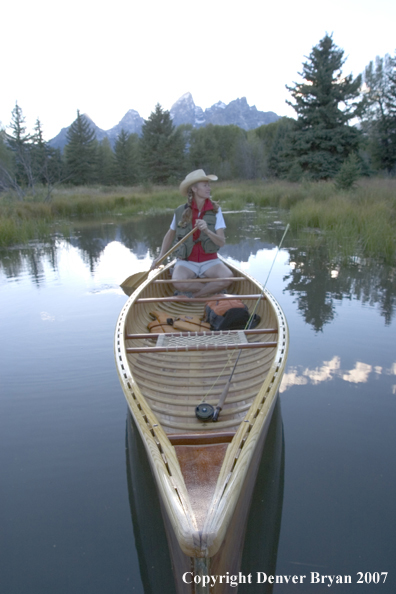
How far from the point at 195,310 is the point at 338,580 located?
316 cm

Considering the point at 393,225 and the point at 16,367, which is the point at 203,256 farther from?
the point at 393,225

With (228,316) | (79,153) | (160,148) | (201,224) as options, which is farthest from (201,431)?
(79,153)

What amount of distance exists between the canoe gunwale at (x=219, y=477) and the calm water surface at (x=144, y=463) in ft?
1.64

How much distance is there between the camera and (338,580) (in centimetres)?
174

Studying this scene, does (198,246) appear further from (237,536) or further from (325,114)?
(325,114)

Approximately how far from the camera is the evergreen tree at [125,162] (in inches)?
1512

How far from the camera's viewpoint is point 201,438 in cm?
198

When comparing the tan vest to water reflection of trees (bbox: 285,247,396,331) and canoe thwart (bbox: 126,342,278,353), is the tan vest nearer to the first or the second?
water reflection of trees (bbox: 285,247,396,331)

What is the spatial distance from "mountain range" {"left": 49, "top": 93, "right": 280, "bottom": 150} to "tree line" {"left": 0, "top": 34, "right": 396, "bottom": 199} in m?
101

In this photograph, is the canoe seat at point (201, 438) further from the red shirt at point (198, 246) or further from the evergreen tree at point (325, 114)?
the evergreen tree at point (325, 114)

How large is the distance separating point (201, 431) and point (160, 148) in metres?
34.8

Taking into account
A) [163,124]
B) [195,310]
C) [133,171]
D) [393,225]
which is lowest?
[195,310]

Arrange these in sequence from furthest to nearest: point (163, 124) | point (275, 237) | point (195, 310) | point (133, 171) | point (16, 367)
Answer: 1. point (133, 171)
2. point (163, 124)
3. point (275, 237)
4. point (195, 310)
5. point (16, 367)

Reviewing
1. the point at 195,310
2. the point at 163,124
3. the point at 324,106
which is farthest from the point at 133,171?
the point at 195,310
